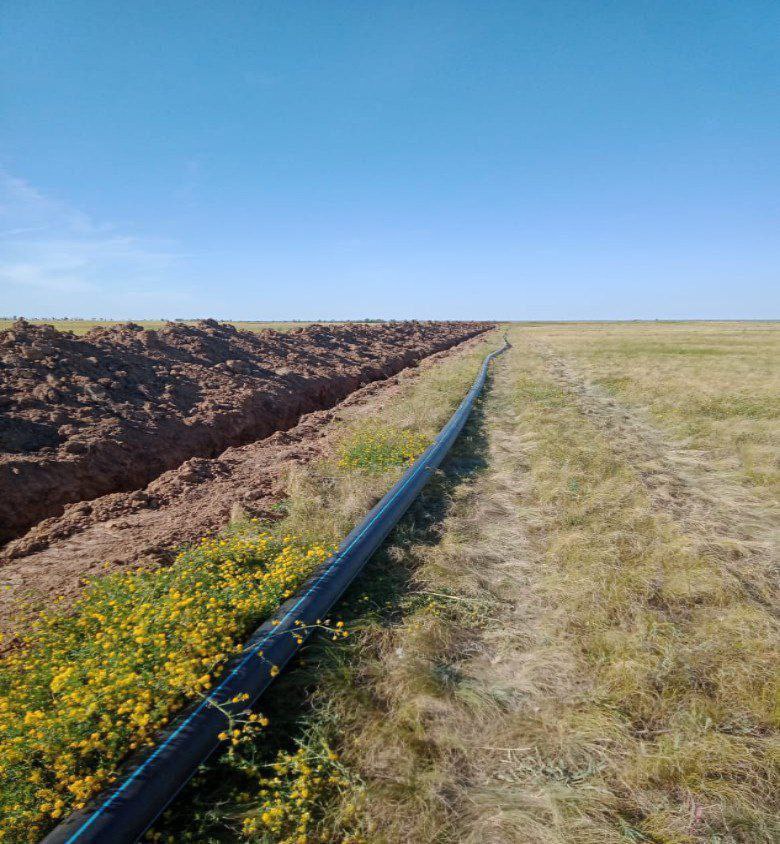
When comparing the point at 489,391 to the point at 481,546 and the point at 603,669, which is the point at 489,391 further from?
the point at 603,669

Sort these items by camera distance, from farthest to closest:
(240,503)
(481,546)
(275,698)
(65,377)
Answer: (65,377)
(240,503)
(481,546)
(275,698)

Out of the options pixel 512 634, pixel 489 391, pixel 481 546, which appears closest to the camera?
pixel 512 634

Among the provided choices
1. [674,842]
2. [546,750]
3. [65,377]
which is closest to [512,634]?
[546,750]

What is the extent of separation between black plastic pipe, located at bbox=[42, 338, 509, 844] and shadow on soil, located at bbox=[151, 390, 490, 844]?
0.15 m

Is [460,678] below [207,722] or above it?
below

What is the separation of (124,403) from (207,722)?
8666 millimetres

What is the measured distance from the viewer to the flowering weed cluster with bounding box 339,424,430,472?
276 inches

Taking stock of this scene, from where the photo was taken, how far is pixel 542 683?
2.99 m

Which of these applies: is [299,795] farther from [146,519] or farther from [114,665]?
[146,519]

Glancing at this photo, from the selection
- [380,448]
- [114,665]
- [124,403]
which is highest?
[124,403]

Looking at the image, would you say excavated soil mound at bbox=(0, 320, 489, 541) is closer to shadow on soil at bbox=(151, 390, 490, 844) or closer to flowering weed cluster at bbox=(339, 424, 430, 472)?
flowering weed cluster at bbox=(339, 424, 430, 472)

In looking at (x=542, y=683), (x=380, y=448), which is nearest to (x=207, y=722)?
(x=542, y=683)

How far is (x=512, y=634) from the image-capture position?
137 inches

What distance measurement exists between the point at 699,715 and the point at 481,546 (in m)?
2.35
